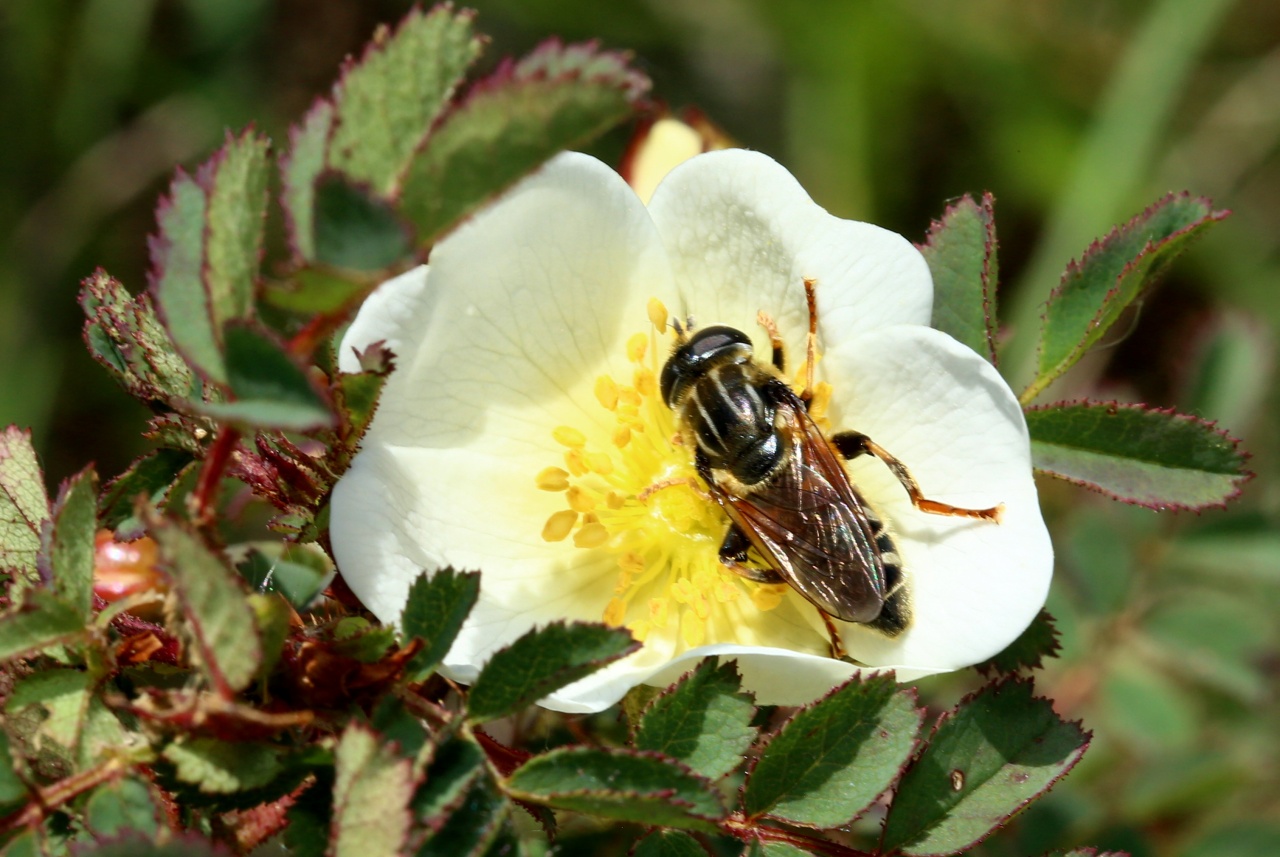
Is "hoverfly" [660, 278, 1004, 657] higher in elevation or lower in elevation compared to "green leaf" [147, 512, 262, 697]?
lower

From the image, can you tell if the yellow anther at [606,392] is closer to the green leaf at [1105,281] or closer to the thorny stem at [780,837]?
the green leaf at [1105,281]

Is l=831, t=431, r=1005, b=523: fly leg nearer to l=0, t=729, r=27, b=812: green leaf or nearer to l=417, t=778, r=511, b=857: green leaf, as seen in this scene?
l=417, t=778, r=511, b=857: green leaf

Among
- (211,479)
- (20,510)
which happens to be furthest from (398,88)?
(20,510)

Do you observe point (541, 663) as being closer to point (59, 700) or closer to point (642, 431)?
point (59, 700)

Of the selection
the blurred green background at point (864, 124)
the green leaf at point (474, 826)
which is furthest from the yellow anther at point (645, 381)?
the blurred green background at point (864, 124)

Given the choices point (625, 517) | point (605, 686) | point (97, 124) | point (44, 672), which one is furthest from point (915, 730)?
point (97, 124)

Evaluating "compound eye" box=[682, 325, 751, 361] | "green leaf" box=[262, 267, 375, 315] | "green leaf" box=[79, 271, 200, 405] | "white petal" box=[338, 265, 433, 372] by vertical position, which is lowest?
"compound eye" box=[682, 325, 751, 361]

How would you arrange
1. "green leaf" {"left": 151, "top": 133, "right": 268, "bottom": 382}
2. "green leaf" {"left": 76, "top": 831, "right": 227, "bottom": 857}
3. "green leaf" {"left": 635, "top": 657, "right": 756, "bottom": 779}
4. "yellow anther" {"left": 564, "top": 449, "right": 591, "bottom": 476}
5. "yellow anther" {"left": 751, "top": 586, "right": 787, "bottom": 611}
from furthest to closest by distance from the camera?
"yellow anther" {"left": 564, "top": 449, "right": 591, "bottom": 476}
"yellow anther" {"left": 751, "top": 586, "right": 787, "bottom": 611}
"green leaf" {"left": 635, "top": 657, "right": 756, "bottom": 779}
"green leaf" {"left": 151, "top": 133, "right": 268, "bottom": 382}
"green leaf" {"left": 76, "top": 831, "right": 227, "bottom": 857}

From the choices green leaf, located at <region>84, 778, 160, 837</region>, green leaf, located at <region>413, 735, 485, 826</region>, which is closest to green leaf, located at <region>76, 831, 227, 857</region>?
green leaf, located at <region>84, 778, 160, 837</region>
